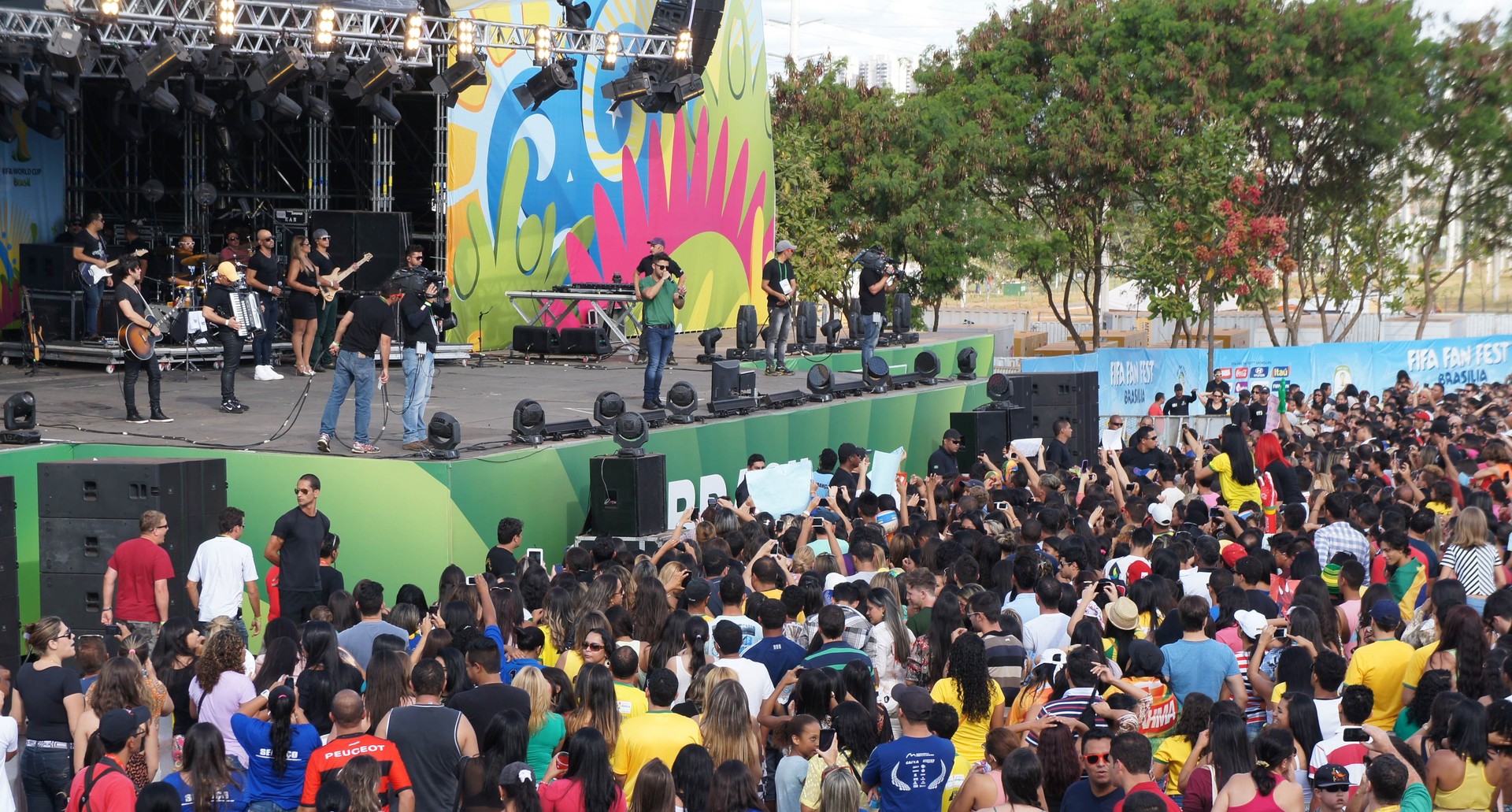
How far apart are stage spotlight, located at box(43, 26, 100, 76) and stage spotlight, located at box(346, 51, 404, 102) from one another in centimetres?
252

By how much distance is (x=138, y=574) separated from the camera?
8.42m

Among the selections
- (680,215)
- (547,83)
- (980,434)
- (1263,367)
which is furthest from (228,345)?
(1263,367)

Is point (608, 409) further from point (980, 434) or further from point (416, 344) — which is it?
point (980, 434)

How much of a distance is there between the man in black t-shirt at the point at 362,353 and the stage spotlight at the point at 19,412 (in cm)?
197

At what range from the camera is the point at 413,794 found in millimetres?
5371

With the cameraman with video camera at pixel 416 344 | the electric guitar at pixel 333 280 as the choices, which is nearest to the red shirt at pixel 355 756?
the cameraman with video camera at pixel 416 344

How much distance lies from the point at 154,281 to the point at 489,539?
9.77 m

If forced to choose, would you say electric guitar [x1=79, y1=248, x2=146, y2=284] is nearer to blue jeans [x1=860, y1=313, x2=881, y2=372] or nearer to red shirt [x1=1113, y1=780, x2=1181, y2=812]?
blue jeans [x1=860, y1=313, x2=881, y2=372]

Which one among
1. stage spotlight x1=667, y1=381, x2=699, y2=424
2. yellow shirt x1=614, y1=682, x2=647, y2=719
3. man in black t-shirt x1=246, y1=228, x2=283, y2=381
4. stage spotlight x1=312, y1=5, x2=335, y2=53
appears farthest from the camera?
man in black t-shirt x1=246, y1=228, x2=283, y2=381

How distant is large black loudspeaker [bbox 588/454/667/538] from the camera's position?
1125 cm

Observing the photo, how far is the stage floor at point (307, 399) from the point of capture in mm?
11266

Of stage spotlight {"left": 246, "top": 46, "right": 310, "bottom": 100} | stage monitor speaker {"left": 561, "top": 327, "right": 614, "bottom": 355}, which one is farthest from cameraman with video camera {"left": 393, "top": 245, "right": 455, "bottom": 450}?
stage monitor speaker {"left": 561, "top": 327, "right": 614, "bottom": 355}

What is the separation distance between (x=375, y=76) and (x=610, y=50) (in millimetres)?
2830

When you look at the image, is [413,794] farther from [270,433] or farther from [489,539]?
[270,433]
